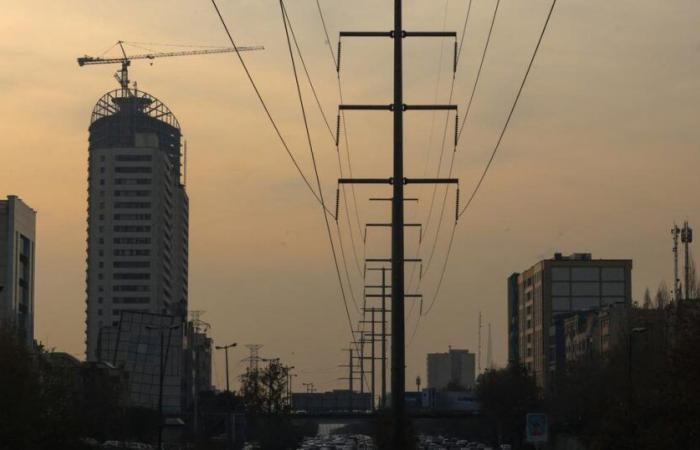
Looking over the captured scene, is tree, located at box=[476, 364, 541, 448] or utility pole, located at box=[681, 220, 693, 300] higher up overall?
utility pole, located at box=[681, 220, 693, 300]

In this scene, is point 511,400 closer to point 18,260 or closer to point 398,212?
point 18,260

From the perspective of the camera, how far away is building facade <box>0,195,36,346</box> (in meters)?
168

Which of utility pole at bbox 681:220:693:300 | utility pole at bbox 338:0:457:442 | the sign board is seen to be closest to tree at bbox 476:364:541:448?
utility pole at bbox 681:220:693:300

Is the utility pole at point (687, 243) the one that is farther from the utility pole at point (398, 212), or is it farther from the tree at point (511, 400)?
the utility pole at point (398, 212)

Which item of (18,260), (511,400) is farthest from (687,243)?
(18,260)

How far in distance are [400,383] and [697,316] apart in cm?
1223

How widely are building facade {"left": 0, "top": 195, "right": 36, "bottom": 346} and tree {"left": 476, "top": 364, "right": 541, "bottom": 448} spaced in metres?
57.4

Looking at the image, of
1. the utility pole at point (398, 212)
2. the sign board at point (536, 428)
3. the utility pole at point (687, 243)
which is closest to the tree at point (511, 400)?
the utility pole at point (687, 243)

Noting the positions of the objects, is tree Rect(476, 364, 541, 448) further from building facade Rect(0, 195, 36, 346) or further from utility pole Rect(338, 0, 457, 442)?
utility pole Rect(338, 0, 457, 442)

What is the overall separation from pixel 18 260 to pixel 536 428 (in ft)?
323

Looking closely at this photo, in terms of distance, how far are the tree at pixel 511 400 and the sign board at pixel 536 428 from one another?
9048cm

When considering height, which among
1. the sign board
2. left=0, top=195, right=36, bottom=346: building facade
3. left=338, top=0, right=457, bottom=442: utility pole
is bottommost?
the sign board

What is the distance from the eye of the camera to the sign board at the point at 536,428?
292 ft

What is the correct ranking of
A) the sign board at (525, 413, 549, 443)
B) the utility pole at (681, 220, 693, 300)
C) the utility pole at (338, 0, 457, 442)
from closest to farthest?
1. the utility pole at (338, 0, 457, 442)
2. the sign board at (525, 413, 549, 443)
3. the utility pole at (681, 220, 693, 300)
